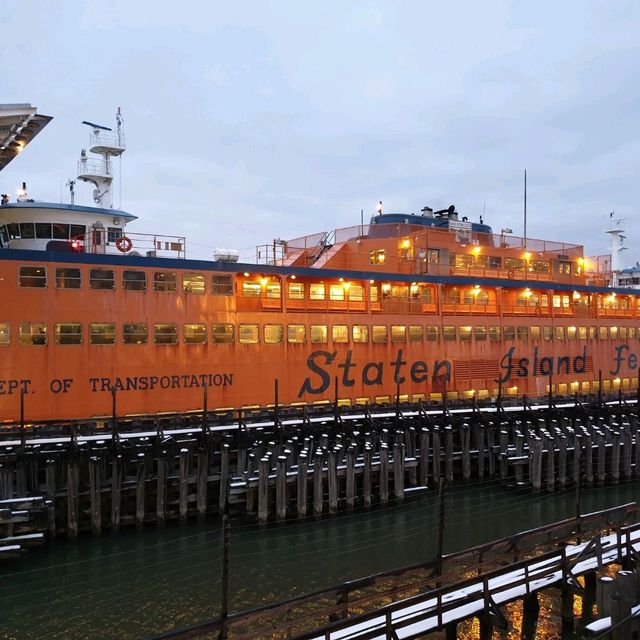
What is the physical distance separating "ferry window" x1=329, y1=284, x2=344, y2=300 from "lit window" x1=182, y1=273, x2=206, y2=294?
8.02 metres

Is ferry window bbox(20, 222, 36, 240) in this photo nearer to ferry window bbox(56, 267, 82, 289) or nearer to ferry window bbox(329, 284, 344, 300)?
ferry window bbox(56, 267, 82, 289)

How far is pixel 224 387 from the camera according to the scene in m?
25.5

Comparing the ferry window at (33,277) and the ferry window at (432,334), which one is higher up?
the ferry window at (33,277)

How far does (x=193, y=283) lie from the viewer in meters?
25.3

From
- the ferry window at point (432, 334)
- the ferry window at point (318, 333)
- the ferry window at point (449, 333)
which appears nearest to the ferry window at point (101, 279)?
the ferry window at point (318, 333)

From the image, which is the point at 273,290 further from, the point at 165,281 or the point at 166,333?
the point at 166,333

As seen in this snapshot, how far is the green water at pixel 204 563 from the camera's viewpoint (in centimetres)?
1416

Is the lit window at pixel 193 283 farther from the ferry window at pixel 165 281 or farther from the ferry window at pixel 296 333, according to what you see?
the ferry window at pixel 296 333

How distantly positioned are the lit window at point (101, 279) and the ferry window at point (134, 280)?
0.48m

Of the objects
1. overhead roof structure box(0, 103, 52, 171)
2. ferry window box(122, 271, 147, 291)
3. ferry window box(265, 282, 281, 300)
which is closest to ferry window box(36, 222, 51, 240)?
overhead roof structure box(0, 103, 52, 171)

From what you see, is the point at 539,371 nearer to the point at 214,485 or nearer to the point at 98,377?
the point at 214,485

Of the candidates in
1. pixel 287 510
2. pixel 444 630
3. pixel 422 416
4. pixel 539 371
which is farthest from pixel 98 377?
pixel 539 371

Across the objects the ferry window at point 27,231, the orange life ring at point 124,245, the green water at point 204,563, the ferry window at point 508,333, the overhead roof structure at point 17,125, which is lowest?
the green water at point 204,563

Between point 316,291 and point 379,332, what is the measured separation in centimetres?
397
